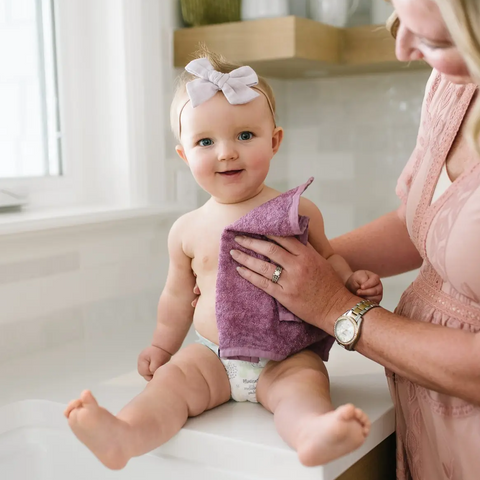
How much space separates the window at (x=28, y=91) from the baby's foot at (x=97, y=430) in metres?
0.85

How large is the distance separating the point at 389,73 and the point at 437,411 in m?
1.25

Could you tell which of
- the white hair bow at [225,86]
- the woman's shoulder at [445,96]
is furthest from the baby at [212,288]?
the woman's shoulder at [445,96]

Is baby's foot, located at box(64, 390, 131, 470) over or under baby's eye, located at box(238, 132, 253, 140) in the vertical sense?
under

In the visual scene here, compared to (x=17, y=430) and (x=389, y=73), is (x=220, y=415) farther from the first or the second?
(x=389, y=73)

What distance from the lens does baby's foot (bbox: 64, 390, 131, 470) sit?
2.89ft

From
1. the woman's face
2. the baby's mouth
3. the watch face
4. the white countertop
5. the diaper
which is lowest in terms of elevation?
the white countertop

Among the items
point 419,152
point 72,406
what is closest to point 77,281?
point 72,406

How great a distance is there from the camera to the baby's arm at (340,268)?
1106 mm

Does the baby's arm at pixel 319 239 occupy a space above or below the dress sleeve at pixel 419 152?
below

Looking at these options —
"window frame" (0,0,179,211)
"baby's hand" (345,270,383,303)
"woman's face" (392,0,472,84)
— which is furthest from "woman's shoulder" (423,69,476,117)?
"window frame" (0,0,179,211)

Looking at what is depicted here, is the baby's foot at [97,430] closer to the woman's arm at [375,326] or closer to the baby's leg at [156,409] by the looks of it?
A: the baby's leg at [156,409]

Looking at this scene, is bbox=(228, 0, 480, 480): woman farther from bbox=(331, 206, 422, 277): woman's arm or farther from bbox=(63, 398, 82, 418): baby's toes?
bbox=(63, 398, 82, 418): baby's toes

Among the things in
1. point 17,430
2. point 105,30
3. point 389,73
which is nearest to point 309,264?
point 17,430

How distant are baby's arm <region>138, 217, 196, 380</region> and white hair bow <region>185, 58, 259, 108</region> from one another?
0.22 meters
